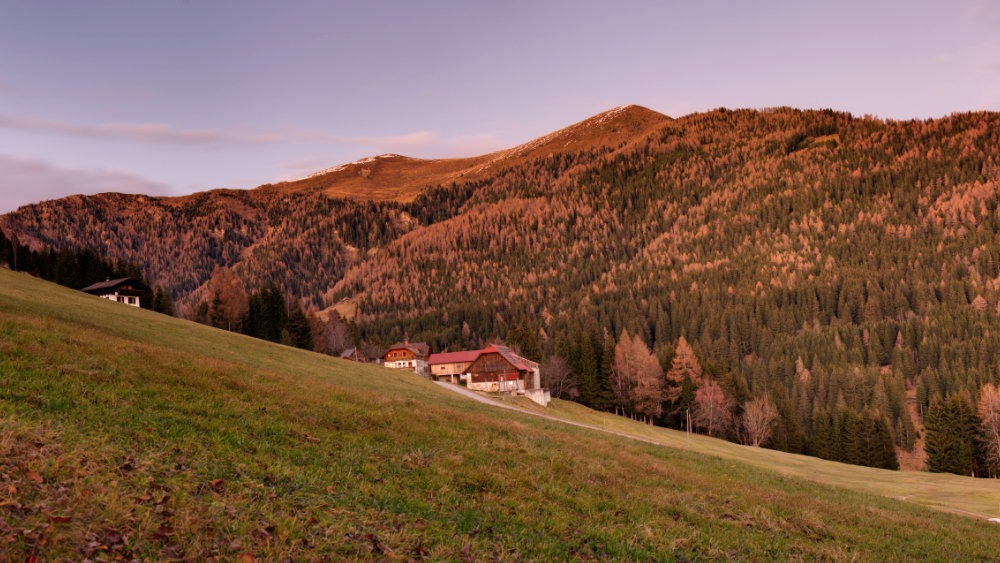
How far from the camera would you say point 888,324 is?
188 m

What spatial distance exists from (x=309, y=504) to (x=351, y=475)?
8.50 ft

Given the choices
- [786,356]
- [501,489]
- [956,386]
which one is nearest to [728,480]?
[501,489]

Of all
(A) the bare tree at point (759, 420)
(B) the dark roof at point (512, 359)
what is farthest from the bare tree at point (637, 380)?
(B) the dark roof at point (512, 359)

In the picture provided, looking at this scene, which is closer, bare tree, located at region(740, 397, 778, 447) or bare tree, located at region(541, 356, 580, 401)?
bare tree, located at region(740, 397, 778, 447)

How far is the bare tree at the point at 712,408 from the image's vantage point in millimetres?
102062

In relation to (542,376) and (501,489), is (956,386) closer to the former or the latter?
(542,376)

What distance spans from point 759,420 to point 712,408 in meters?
7.54

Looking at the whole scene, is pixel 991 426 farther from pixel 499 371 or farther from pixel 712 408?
pixel 499 371

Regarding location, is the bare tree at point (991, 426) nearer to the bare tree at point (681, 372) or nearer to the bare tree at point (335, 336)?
the bare tree at point (681, 372)

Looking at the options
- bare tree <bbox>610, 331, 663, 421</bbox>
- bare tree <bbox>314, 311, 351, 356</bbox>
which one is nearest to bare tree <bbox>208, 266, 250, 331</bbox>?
bare tree <bbox>314, 311, 351, 356</bbox>

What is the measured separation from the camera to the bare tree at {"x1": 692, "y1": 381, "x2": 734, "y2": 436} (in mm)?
102062

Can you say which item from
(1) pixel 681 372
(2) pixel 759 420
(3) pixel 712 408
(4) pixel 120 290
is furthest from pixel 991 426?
(4) pixel 120 290

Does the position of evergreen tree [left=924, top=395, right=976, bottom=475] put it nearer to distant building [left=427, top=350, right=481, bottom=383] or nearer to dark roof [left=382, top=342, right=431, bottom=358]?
distant building [left=427, top=350, right=481, bottom=383]

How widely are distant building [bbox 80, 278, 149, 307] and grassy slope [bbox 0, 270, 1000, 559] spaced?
86.0m
